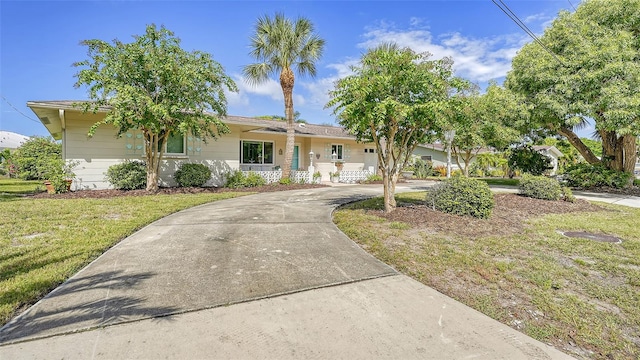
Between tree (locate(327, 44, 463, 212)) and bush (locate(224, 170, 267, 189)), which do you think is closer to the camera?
tree (locate(327, 44, 463, 212))

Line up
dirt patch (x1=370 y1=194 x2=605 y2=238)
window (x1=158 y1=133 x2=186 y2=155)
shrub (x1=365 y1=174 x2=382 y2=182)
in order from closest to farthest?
dirt patch (x1=370 y1=194 x2=605 y2=238), window (x1=158 y1=133 x2=186 y2=155), shrub (x1=365 y1=174 x2=382 y2=182)

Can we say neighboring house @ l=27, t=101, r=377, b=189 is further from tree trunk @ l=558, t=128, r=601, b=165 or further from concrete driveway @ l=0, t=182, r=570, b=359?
tree trunk @ l=558, t=128, r=601, b=165

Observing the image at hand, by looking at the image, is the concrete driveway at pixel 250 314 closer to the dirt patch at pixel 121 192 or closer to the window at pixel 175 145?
the dirt patch at pixel 121 192

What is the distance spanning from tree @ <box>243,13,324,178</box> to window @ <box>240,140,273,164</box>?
3.03 metres

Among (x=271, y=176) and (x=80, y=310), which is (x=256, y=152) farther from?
(x=80, y=310)

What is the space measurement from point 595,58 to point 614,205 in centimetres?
599

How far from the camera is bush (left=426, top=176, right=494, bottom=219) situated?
21.5 feet

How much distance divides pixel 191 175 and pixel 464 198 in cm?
1047

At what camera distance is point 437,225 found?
19.4 ft

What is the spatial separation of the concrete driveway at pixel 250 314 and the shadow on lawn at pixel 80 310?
0.01 meters

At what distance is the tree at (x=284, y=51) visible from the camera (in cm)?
1357

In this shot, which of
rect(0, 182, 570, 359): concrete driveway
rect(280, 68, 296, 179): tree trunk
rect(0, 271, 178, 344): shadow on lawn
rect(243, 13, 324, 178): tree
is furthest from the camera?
rect(280, 68, 296, 179): tree trunk

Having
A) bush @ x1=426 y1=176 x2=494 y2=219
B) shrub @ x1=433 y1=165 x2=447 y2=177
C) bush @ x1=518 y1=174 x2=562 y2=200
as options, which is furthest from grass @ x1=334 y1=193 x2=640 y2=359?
shrub @ x1=433 y1=165 x2=447 y2=177

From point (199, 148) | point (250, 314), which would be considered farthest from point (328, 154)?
point (250, 314)
